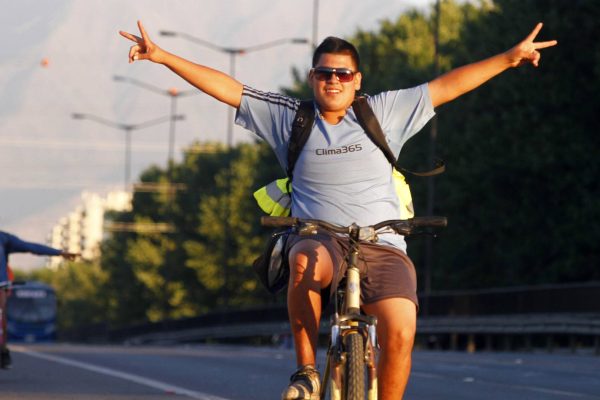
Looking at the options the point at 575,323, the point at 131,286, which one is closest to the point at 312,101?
the point at 575,323

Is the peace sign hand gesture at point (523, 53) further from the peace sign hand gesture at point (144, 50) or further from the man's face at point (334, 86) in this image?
the peace sign hand gesture at point (144, 50)

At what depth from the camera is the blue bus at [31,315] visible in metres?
83.0

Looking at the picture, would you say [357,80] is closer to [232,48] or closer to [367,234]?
[367,234]

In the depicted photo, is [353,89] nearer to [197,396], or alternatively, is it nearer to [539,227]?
[197,396]

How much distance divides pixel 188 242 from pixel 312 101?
94.4 meters

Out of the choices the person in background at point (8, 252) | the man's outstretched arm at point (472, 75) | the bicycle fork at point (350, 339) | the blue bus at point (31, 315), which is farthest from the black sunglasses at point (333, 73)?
the blue bus at point (31, 315)

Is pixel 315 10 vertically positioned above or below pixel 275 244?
above

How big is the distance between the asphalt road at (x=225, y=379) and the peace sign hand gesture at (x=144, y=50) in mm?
5928

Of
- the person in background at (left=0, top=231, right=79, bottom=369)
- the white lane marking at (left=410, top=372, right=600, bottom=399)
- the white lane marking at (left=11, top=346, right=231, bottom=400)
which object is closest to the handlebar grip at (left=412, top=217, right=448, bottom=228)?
the white lane marking at (left=11, top=346, right=231, bottom=400)

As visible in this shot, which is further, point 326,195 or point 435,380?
point 435,380

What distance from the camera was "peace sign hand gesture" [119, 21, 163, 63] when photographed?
29.1ft

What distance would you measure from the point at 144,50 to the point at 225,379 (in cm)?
980

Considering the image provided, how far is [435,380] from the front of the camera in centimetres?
1891

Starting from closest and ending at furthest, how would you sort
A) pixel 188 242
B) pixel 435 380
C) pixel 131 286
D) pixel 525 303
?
pixel 435 380
pixel 525 303
pixel 188 242
pixel 131 286
